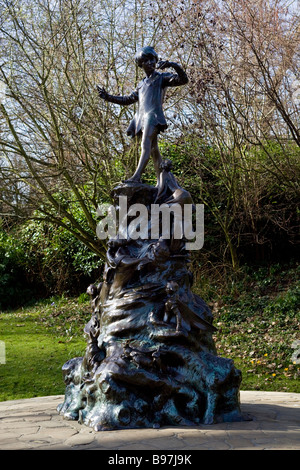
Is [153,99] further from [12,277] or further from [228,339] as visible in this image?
[12,277]

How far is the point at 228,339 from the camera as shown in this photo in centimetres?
1009

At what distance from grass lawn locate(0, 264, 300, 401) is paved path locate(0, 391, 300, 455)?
2.92 m

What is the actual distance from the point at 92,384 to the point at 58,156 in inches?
227

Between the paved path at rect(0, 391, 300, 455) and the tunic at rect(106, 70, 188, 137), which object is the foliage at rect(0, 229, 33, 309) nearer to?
the tunic at rect(106, 70, 188, 137)

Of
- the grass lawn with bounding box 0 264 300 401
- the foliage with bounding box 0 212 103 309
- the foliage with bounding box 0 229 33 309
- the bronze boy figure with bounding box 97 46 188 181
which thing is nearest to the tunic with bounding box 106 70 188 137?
the bronze boy figure with bounding box 97 46 188 181

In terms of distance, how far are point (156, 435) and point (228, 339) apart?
5.77 metres

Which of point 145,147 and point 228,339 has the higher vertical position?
point 145,147

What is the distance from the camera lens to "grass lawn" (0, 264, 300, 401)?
28.1ft

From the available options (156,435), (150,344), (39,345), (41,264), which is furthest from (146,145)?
(41,264)

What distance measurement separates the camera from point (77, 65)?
10211 mm

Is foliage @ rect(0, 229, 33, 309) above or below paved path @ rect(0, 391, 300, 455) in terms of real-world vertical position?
above

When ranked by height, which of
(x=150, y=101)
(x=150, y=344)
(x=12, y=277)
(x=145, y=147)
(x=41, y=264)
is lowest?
(x=150, y=344)
